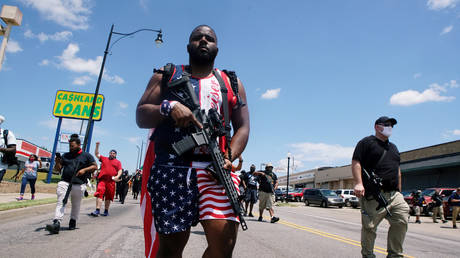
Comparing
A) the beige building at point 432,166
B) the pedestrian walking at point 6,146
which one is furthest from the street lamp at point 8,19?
the beige building at point 432,166

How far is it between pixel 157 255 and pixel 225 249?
434mm

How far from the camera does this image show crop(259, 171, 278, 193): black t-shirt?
437 inches

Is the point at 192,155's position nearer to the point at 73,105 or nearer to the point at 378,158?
the point at 378,158

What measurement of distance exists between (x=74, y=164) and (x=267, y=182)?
6.24 m

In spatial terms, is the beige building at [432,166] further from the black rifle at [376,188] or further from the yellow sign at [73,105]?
the yellow sign at [73,105]

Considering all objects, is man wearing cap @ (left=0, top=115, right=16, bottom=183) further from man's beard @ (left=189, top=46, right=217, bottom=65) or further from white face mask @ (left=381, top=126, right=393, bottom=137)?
white face mask @ (left=381, top=126, right=393, bottom=137)

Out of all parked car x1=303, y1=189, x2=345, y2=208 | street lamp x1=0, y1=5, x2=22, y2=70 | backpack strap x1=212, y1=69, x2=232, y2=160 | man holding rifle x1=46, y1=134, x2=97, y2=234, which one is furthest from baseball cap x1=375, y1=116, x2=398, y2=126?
parked car x1=303, y1=189, x2=345, y2=208

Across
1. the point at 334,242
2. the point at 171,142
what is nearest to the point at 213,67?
the point at 171,142

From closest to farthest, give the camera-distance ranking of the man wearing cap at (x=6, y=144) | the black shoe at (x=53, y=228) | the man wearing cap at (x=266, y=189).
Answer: the black shoe at (x=53, y=228) < the man wearing cap at (x=6, y=144) < the man wearing cap at (x=266, y=189)

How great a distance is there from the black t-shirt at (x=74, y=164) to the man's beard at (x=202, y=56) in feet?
17.0

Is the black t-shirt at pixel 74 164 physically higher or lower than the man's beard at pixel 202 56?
lower

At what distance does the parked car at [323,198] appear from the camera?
27.7m

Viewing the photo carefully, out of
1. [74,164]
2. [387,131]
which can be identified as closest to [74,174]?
[74,164]

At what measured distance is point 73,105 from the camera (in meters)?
A: 28.4
